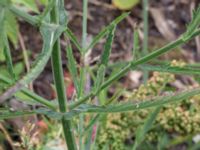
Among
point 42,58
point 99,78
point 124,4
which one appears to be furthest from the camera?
point 124,4

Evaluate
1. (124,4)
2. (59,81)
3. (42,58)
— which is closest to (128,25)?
(124,4)

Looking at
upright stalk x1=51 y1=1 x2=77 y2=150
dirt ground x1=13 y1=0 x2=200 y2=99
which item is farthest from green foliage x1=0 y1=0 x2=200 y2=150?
dirt ground x1=13 y1=0 x2=200 y2=99

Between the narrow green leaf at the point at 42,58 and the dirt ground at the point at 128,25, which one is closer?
the narrow green leaf at the point at 42,58

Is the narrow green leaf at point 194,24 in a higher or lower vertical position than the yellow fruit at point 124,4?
lower

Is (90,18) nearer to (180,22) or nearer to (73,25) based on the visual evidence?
(73,25)

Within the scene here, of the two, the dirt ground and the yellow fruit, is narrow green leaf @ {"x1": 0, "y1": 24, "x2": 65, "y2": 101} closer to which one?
the dirt ground

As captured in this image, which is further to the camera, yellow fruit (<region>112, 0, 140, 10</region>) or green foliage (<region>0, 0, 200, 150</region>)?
yellow fruit (<region>112, 0, 140, 10</region>)

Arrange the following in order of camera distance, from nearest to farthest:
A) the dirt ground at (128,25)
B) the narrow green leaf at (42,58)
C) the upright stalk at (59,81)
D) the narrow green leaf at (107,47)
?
the narrow green leaf at (42,58)
the upright stalk at (59,81)
the narrow green leaf at (107,47)
the dirt ground at (128,25)

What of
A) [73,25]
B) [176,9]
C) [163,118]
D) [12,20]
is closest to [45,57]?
[163,118]

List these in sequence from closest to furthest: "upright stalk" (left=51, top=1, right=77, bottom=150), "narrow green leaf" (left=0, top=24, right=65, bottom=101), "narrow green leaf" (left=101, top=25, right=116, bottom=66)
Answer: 1. "narrow green leaf" (left=0, top=24, right=65, bottom=101)
2. "upright stalk" (left=51, top=1, right=77, bottom=150)
3. "narrow green leaf" (left=101, top=25, right=116, bottom=66)

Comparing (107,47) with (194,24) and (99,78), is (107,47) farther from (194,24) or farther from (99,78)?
(194,24)

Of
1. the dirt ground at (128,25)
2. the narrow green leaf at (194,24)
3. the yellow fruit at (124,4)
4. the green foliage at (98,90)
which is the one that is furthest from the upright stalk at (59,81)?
the yellow fruit at (124,4)

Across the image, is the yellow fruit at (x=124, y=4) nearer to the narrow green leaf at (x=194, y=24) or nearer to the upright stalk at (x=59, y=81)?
the upright stalk at (x=59, y=81)
